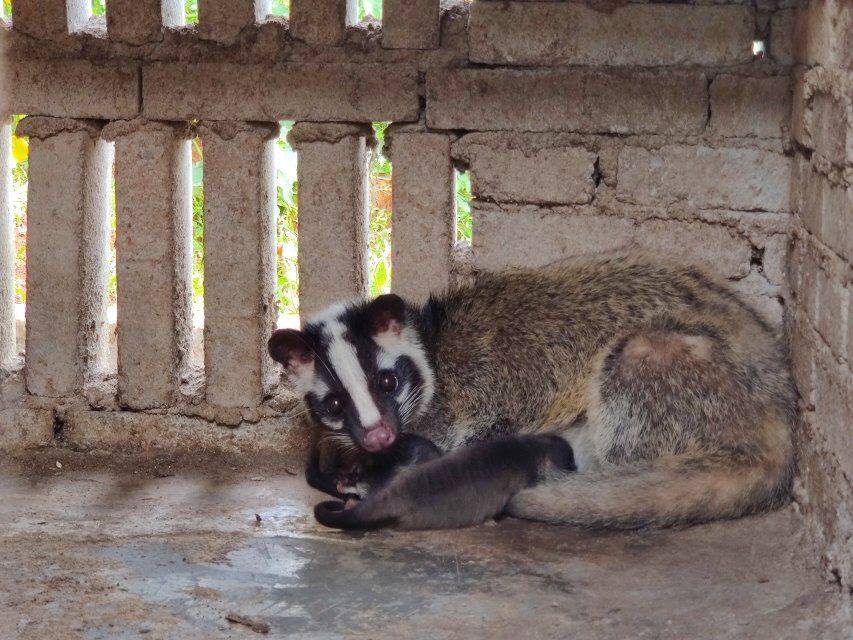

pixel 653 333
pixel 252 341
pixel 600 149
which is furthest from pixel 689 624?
pixel 252 341

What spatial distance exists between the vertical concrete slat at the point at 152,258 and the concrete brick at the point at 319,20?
75cm

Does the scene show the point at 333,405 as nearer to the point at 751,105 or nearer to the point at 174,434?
the point at 174,434

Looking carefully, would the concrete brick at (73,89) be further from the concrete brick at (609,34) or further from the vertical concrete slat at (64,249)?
the concrete brick at (609,34)

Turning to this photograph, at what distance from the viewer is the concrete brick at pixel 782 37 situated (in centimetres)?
505

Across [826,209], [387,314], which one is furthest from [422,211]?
[826,209]

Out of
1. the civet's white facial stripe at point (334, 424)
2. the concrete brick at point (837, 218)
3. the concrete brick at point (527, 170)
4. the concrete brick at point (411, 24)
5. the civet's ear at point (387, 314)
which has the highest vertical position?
the concrete brick at point (411, 24)

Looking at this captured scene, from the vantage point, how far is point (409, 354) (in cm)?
518

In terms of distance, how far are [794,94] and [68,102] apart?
318 centimetres

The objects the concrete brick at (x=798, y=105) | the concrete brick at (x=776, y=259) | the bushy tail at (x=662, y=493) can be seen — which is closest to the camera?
the bushy tail at (x=662, y=493)

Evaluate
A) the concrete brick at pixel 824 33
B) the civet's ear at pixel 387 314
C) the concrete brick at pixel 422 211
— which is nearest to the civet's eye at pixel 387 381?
the civet's ear at pixel 387 314

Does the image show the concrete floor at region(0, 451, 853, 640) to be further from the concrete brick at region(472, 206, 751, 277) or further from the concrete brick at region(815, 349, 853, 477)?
the concrete brick at region(472, 206, 751, 277)

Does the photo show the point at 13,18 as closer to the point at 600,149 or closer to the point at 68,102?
the point at 68,102

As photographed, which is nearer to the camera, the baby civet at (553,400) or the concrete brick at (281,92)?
the baby civet at (553,400)

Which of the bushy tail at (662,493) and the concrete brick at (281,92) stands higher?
the concrete brick at (281,92)
